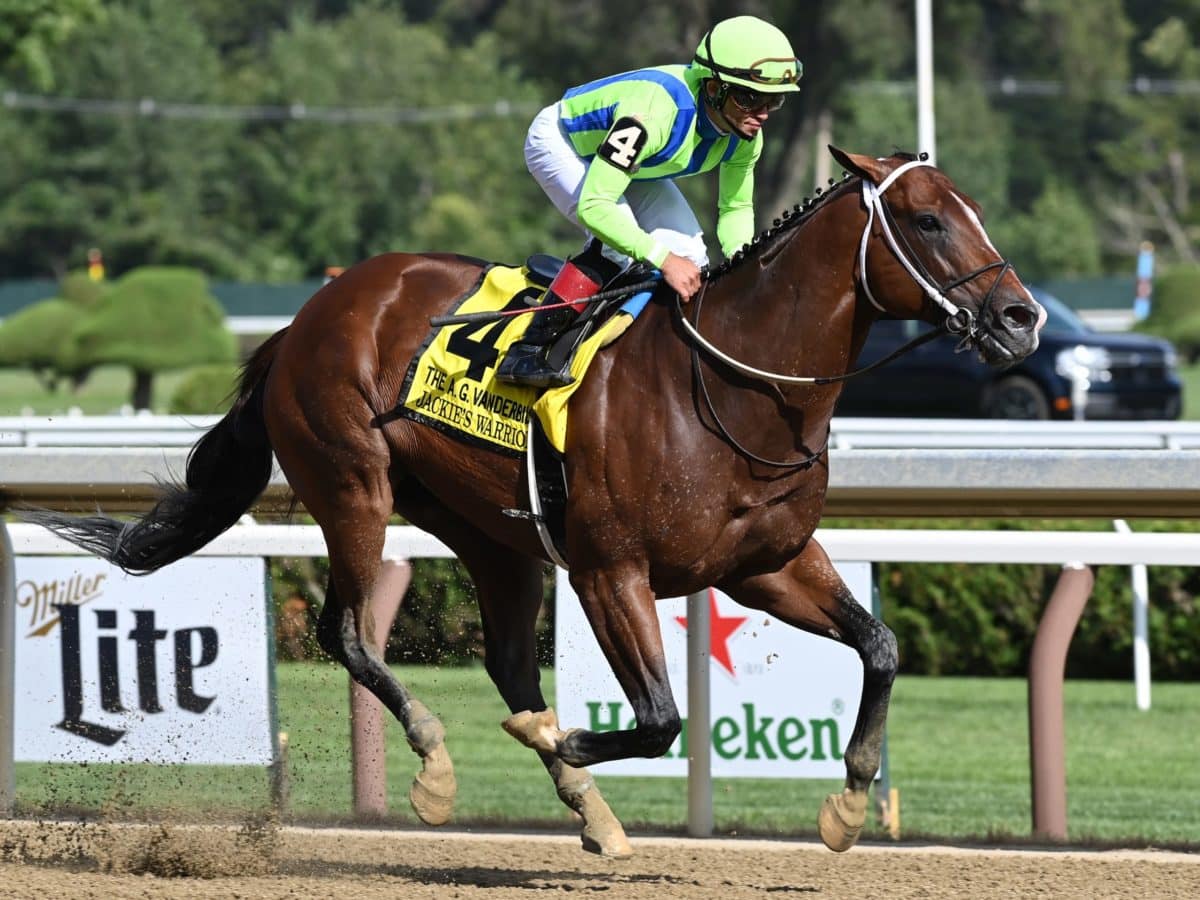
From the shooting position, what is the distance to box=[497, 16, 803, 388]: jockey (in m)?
4.50

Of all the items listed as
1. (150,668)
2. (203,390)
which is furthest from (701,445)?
(203,390)

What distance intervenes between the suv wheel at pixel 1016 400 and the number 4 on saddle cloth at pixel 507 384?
39.1 ft

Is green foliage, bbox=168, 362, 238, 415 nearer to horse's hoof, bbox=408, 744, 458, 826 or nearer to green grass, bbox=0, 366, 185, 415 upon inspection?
green grass, bbox=0, 366, 185, 415

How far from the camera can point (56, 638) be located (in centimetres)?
575

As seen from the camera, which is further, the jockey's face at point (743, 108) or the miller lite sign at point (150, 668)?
the miller lite sign at point (150, 668)

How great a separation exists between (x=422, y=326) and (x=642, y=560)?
3.13 feet

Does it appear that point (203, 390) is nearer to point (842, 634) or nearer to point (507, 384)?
point (507, 384)

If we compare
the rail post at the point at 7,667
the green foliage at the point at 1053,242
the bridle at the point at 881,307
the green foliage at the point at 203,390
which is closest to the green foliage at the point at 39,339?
the green foliage at the point at 203,390

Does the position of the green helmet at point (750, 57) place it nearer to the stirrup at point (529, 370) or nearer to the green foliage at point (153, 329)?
the stirrup at point (529, 370)

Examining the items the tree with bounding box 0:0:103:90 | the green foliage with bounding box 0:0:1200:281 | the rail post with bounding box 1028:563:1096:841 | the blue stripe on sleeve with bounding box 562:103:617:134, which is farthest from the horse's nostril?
the green foliage with bounding box 0:0:1200:281

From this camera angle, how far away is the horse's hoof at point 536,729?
474 centimetres

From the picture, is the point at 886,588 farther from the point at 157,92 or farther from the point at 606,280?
the point at 157,92

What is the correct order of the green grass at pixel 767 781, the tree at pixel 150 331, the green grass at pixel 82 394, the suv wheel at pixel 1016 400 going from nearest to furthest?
the green grass at pixel 767 781 → the suv wheel at pixel 1016 400 → the green grass at pixel 82 394 → the tree at pixel 150 331

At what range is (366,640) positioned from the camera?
512cm
